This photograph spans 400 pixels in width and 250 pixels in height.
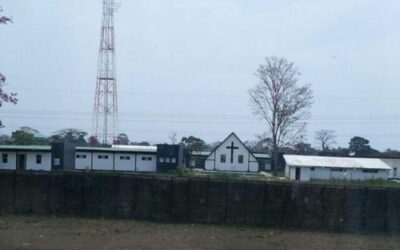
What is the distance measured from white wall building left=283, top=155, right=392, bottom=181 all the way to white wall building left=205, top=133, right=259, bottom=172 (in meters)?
7.20

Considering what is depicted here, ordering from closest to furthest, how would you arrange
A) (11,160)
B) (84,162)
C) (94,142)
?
1. (11,160)
2. (84,162)
3. (94,142)

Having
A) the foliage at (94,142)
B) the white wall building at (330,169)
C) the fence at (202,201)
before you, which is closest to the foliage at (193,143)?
the foliage at (94,142)

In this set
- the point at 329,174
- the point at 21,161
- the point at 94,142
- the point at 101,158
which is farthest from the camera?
the point at 94,142

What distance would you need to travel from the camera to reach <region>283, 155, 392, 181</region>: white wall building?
219ft

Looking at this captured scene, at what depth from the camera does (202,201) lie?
28547 millimetres

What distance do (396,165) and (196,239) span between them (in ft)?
203

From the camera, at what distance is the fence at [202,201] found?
27.7m

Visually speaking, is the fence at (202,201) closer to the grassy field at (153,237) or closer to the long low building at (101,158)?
the grassy field at (153,237)

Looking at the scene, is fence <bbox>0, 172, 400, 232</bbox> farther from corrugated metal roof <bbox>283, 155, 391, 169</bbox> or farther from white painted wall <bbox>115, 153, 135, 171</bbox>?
white painted wall <bbox>115, 153, 135, 171</bbox>

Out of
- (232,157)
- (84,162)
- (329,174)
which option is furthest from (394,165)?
(84,162)

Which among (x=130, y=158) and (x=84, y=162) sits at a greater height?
(x=130, y=158)

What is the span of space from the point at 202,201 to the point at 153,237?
265 inches

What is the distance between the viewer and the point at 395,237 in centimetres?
2600

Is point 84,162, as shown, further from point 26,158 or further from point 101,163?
point 26,158
